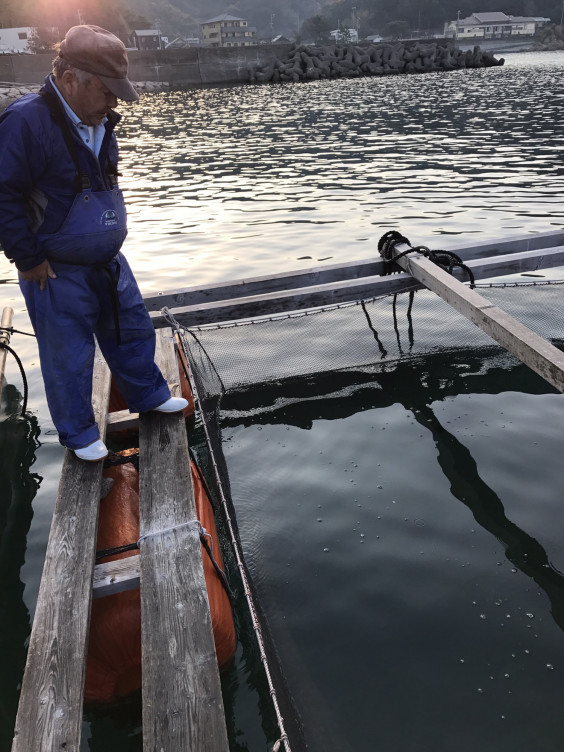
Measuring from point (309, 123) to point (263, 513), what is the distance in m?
28.2

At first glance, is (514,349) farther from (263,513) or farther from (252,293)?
(252,293)

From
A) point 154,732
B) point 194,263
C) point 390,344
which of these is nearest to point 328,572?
point 154,732

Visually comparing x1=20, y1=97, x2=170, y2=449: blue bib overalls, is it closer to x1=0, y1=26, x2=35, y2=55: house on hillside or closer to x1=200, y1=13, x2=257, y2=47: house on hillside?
x1=0, y1=26, x2=35, y2=55: house on hillside

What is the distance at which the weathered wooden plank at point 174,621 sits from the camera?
2.41 m

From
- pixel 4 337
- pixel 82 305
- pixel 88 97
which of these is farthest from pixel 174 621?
pixel 4 337

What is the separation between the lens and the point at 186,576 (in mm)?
3039

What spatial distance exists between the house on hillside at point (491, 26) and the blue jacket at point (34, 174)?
606 ft

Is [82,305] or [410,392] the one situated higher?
[82,305]

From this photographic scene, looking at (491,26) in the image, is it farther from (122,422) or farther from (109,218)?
(109,218)

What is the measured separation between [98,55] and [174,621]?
298cm

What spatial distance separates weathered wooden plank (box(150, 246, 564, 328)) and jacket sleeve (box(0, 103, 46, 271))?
2397 millimetres

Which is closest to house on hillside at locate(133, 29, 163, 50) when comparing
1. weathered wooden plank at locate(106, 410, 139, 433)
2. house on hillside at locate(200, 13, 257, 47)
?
house on hillside at locate(200, 13, 257, 47)

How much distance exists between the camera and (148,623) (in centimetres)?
285

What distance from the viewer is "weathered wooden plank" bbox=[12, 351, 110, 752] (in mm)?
2420
